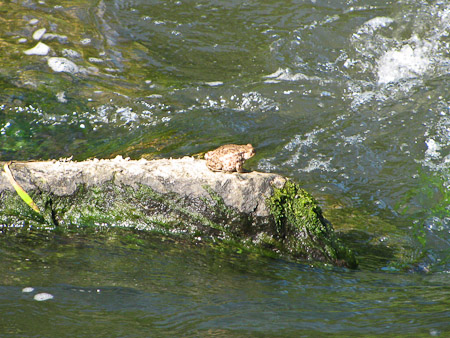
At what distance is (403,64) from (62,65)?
5.83m

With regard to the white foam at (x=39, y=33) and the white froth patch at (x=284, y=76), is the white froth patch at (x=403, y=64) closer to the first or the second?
the white froth patch at (x=284, y=76)

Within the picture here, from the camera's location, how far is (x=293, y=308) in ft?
11.8

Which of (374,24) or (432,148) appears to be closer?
(432,148)

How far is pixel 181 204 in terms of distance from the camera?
4430mm

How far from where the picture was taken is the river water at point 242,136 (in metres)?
3.53

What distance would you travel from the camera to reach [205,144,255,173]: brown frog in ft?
14.3

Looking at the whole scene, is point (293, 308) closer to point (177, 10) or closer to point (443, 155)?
point (443, 155)

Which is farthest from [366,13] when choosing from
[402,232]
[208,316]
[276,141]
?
[208,316]

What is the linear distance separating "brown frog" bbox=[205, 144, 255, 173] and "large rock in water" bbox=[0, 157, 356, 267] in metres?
0.07

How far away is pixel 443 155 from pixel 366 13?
461cm

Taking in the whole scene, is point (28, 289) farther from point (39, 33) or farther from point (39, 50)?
point (39, 33)

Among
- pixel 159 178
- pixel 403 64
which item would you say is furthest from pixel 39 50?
pixel 403 64

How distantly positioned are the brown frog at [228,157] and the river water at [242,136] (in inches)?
30.5

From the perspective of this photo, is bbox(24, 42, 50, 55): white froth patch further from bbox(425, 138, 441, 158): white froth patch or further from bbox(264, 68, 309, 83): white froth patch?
bbox(425, 138, 441, 158): white froth patch
